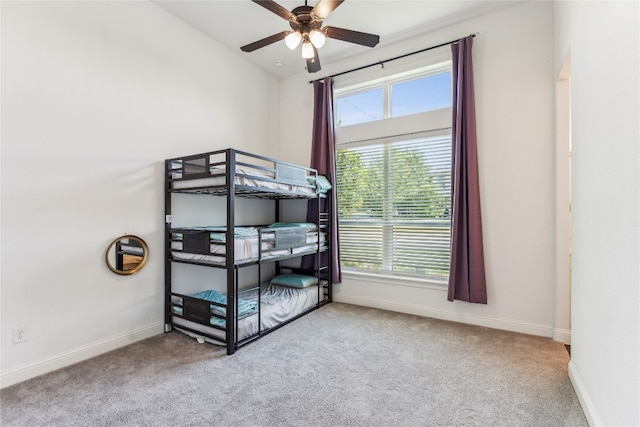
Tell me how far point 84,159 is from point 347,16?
8.71ft

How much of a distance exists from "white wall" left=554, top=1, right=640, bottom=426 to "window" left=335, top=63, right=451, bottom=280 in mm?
1293

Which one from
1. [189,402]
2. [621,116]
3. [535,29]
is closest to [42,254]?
[189,402]

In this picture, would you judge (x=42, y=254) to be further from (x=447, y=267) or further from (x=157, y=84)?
(x=447, y=267)

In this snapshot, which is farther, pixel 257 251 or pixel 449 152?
pixel 449 152

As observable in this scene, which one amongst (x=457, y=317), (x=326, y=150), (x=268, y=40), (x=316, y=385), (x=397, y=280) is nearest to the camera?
(x=316, y=385)

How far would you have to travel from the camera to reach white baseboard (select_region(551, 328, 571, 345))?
8.50 ft

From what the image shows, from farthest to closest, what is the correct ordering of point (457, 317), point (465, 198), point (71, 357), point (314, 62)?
point (457, 317), point (465, 198), point (314, 62), point (71, 357)

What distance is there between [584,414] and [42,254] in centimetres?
351

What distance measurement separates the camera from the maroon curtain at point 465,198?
292 cm

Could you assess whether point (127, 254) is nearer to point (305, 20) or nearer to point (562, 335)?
point (305, 20)

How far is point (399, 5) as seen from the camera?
2.83 m

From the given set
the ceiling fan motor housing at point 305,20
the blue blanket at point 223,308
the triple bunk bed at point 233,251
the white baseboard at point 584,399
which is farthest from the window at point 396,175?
the ceiling fan motor housing at point 305,20

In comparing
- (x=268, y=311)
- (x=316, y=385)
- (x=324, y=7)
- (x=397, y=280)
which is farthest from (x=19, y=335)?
(x=397, y=280)

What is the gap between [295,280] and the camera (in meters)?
3.57
